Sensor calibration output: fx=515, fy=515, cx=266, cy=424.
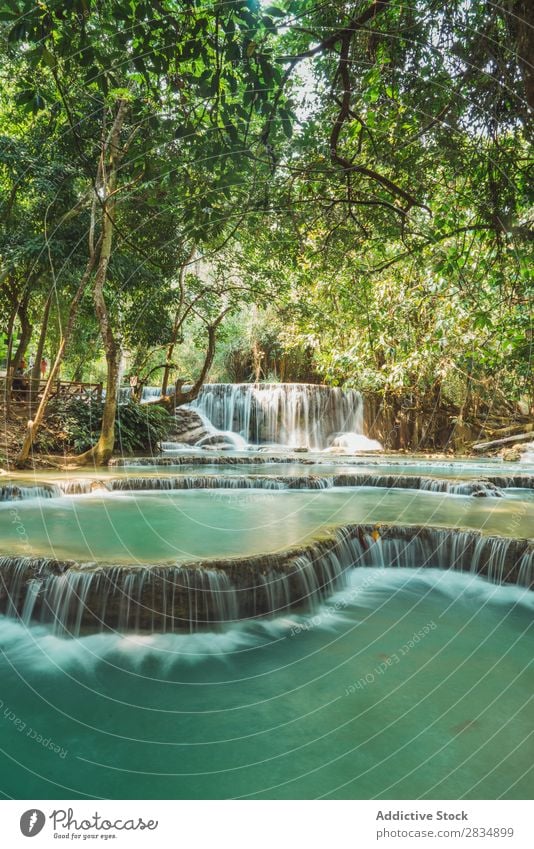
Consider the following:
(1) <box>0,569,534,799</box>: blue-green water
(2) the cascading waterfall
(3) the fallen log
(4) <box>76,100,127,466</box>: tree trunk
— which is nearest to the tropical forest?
(1) <box>0,569,534,799</box>: blue-green water

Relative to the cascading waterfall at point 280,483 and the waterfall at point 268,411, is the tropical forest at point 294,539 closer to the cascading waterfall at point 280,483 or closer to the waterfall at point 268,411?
the cascading waterfall at point 280,483

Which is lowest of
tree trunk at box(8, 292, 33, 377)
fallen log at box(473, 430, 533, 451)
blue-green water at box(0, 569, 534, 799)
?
blue-green water at box(0, 569, 534, 799)

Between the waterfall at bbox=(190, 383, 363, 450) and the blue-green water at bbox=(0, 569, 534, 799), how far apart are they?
16531 millimetres

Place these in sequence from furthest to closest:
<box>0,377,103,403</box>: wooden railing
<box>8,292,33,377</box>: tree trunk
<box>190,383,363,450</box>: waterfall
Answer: <box>190,383,363,450</box>: waterfall → <box>8,292,33,377</box>: tree trunk → <box>0,377,103,403</box>: wooden railing

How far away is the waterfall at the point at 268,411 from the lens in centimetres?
2078

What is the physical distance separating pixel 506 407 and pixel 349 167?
18.8 m

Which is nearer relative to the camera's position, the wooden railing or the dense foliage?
the dense foliage

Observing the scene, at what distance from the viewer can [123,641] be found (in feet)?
11.9

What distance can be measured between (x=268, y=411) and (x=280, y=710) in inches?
709

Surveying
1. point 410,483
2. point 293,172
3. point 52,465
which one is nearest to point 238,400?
point 52,465

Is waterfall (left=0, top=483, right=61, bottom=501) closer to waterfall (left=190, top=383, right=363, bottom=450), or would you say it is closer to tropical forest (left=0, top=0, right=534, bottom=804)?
tropical forest (left=0, top=0, right=534, bottom=804)

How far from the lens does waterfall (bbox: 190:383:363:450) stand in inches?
818

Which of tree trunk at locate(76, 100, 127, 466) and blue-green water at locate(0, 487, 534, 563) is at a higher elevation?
tree trunk at locate(76, 100, 127, 466)

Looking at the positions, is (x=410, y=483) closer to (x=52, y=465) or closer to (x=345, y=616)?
(x=345, y=616)
